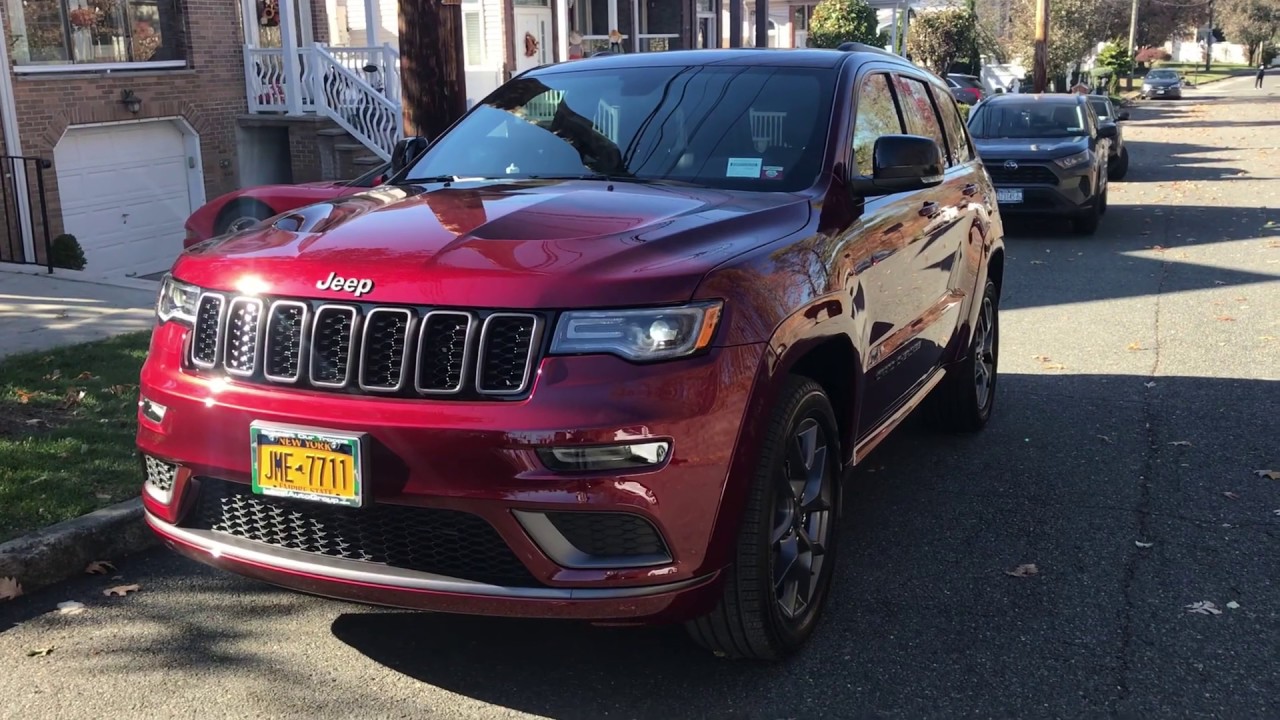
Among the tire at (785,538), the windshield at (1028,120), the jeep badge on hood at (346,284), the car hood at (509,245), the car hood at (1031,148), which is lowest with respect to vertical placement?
the tire at (785,538)

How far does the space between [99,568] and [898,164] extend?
11.1ft

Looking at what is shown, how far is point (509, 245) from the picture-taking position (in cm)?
350

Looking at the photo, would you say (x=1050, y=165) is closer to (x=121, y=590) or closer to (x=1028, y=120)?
(x=1028, y=120)

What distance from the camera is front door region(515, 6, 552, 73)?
26.1 m

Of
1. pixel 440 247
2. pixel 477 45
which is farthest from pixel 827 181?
Answer: pixel 477 45

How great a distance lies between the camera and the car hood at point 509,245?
3.27 meters

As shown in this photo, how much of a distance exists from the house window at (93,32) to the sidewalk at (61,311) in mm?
4333

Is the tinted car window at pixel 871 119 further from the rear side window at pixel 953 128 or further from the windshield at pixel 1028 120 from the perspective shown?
the windshield at pixel 1028 120

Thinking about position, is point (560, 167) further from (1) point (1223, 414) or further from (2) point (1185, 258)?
(2) point (1185, 258)

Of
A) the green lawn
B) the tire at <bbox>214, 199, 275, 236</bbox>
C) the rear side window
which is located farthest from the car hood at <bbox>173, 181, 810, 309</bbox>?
the tire at <bbox>214, 199, 275, 236</bbox>

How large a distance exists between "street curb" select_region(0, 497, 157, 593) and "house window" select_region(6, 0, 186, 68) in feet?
35.3

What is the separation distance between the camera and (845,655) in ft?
13.0

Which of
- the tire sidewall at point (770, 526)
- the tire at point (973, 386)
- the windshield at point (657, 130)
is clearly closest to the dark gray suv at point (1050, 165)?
the tire at point (973, 386)

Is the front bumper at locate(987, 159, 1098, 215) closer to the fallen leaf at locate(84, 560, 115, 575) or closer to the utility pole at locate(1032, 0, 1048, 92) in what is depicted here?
the fallen leaf at locate(84, 560, 115, 575)
